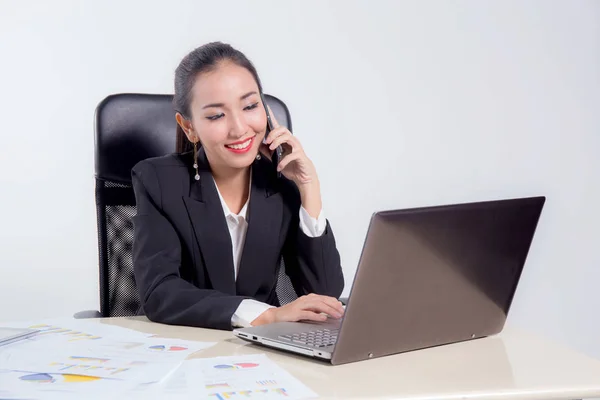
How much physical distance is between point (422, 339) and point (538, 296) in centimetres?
259

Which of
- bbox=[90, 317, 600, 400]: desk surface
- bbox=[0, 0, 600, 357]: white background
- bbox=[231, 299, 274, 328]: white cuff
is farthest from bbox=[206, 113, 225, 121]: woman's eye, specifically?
bbox=[0, 0, 600, 357]: white background

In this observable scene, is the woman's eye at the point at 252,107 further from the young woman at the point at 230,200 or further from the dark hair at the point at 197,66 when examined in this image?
the dark hair at the point at 197,66

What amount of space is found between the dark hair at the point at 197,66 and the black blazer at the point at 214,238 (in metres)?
0.14

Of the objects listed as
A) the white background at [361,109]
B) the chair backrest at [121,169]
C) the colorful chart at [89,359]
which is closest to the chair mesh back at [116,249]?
the chair backrest at [121,169]

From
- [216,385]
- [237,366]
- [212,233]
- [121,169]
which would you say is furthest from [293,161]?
[216,385]

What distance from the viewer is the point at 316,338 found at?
4.15ft

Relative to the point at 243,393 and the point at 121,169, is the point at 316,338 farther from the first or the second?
the point at 121,169

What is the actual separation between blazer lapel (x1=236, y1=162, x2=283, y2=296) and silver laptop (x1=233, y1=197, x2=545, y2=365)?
1.70ft

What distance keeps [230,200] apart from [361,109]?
5.03 ft

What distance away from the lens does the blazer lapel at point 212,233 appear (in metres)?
1.83

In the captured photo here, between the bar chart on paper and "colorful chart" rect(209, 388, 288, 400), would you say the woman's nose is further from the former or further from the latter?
"colorful chart" rect(209, 388, 288, 400)

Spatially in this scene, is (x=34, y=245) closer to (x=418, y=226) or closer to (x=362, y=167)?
(x=362, y=167)

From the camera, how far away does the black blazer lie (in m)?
1.78

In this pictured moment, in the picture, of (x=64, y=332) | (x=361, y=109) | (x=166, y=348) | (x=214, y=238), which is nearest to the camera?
(x=166, y=348)
